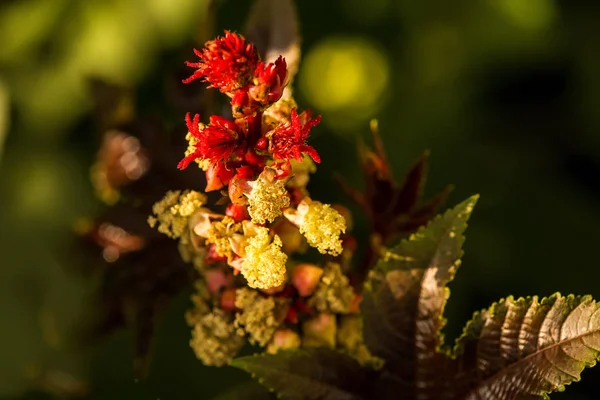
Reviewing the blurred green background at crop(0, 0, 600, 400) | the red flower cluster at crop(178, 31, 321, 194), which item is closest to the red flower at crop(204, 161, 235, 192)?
the red flower cluster at crop(178, 31, 321, 194)

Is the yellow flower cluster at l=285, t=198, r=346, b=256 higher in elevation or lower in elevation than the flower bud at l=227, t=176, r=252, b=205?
lower

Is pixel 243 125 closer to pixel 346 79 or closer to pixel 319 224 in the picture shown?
pixel 319 224

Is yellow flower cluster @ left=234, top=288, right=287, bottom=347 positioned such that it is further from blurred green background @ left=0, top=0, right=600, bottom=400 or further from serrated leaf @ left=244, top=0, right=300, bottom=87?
blurred green background @ left=0, top=0, right=600, bottom=400

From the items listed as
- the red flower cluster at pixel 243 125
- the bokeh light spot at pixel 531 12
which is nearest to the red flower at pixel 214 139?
the red flower cluster at pixel 243 125

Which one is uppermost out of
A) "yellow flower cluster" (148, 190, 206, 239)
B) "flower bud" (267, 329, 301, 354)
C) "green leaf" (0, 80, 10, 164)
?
"yellow flower cluster" (148, 190, 206, 239)

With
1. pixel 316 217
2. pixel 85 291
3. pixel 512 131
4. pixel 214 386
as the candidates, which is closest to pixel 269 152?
pixel 316 217

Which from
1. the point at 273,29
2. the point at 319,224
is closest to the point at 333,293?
the point at 319,224
